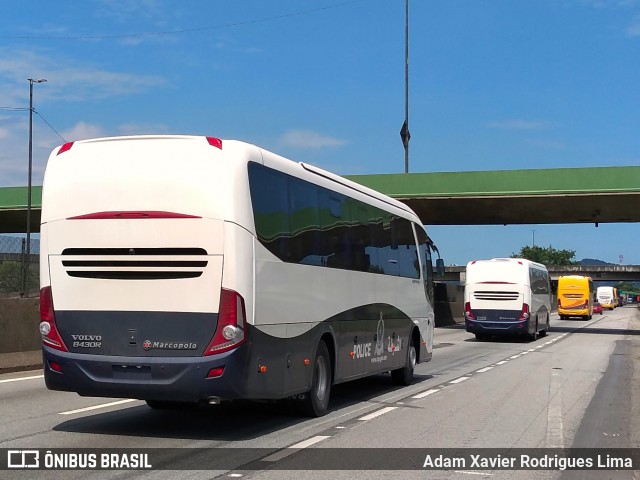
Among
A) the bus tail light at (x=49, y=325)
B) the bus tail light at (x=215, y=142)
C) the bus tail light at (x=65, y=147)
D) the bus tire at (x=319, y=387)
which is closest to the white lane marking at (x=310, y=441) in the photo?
the bus tire at (x=319, y=387)

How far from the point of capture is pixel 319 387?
10.7 m

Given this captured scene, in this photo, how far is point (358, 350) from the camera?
1223cm

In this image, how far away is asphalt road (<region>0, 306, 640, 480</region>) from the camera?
760 centimetres

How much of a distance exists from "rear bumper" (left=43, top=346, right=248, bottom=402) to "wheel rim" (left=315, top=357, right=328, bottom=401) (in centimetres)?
226

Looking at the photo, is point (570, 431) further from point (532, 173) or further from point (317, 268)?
point (532, 173)

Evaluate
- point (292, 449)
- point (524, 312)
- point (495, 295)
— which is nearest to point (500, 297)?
point (495, 295)

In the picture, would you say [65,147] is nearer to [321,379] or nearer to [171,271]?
[171,271]

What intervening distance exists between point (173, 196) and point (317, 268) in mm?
2516

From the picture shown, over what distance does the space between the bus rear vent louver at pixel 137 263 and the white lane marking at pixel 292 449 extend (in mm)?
2023

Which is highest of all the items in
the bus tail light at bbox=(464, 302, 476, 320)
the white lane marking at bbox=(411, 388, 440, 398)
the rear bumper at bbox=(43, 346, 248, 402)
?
the rear bumper at bbox=(43, 346, 248, 402)

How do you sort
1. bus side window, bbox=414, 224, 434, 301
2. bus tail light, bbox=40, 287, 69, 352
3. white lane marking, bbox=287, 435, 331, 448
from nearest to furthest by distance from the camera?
white lane marking, bbox=287, 435, 331, 448
bus tail light, bbox=40, 287, 69, 352
bus side window, bbox=414, 224, 434, 301

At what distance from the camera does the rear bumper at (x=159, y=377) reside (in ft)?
27.8

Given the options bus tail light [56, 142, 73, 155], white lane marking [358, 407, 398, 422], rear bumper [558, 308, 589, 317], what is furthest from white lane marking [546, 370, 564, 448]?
rear bumper [558, 308, 589, 317]

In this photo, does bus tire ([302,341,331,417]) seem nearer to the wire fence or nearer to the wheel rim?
the wheel rim
